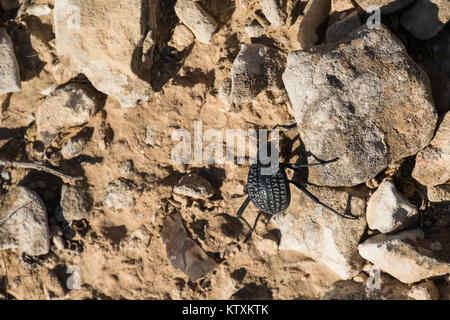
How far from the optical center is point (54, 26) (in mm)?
4406

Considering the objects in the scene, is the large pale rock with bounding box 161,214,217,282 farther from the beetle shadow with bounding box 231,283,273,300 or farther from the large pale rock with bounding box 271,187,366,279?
the large pale rock with bounding box 271,187,366,279

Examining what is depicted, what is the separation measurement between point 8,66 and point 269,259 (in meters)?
3.89

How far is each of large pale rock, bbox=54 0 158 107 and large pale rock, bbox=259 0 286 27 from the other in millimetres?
1217

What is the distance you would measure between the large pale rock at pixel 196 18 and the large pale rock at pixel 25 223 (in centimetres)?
279

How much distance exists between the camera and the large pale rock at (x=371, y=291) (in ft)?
11.8

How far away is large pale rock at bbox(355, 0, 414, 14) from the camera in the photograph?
3504 millimetres

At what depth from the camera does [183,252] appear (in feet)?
13.8

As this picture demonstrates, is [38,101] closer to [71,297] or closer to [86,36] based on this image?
[86,36]

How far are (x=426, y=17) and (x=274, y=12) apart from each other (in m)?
1.47

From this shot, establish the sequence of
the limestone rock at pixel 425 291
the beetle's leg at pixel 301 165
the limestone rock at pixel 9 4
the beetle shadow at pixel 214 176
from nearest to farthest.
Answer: the limestone rock at pixel 425 291 < the beetle's leg at pixel 301 165 < the beetle shadow at pixel 214 176 < the limestone rock at pixel 9 4

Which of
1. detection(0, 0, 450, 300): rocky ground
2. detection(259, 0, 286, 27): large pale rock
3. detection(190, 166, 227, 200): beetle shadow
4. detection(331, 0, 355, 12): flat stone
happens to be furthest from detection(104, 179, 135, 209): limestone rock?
detection(331, 0, 355, 12): flat stone

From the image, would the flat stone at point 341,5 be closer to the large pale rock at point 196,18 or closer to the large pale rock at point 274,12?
the large pale rock at point 274,12

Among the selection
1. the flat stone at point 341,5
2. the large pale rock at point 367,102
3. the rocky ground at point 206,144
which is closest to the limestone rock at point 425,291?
the rocky ground at point 206,144

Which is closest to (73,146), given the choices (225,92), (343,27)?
(225,92)
